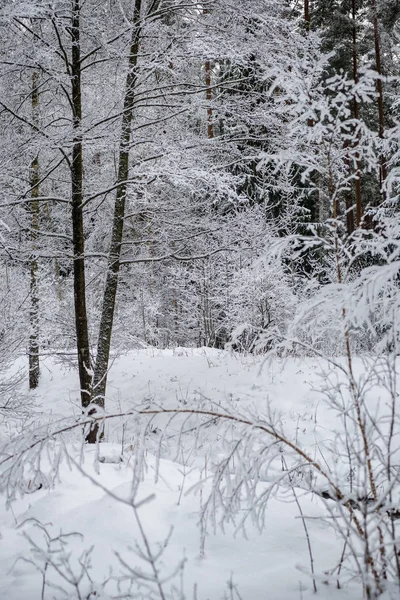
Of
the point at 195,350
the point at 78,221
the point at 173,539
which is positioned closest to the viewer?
the point at 173,539

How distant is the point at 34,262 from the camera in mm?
9617

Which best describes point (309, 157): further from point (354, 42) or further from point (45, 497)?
point (354, 42)

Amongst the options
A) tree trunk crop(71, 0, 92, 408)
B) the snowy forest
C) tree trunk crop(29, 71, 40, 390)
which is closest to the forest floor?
the snowy forest

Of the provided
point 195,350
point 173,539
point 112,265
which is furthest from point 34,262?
point 173,539

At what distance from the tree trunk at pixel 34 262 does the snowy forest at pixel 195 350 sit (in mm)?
83

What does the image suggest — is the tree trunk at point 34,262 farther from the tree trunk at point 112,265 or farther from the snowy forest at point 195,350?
the tree trunk at point 112,265

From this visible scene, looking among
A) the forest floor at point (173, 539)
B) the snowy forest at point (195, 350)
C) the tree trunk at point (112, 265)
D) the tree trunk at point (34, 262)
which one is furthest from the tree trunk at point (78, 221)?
the forest floor at point (173, 539)

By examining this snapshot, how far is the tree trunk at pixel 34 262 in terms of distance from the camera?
641 cm

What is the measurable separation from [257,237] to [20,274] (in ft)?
17.7

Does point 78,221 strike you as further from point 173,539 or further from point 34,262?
point 173,539

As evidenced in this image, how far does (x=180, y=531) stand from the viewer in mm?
2838

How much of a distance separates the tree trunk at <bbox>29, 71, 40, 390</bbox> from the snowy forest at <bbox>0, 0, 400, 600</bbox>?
0.27 ft

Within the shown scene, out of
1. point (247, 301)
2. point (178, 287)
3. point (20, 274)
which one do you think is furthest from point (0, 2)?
point (178, 287)

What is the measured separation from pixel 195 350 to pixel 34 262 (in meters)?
4.78
